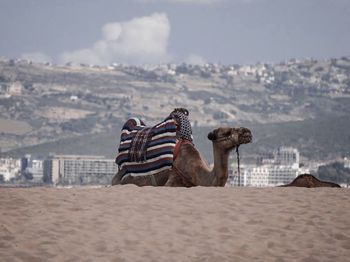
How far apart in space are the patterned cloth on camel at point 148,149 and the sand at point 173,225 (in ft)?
12.3

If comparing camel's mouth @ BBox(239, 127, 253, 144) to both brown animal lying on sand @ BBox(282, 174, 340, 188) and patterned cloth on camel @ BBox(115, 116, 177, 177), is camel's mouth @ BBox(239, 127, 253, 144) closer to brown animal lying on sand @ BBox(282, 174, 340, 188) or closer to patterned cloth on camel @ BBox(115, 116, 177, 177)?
brown animal lying on sand @ BBox(282, 174, 340, 188)

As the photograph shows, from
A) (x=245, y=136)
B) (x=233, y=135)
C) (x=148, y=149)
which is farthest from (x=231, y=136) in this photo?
(x=148, y=149)

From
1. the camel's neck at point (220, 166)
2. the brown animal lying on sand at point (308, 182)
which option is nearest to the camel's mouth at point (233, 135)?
the camel's neck at point (220, 166)

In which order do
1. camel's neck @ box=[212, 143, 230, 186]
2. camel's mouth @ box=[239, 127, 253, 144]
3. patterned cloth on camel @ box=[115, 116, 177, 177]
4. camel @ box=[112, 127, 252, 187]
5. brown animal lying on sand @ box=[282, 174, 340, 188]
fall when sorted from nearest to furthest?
brown animal lying on sand @ box=[282, 174, 340, 188]
camel's mouth @ box=[239, 127, 253, 144]
camel @ box=[112, 127, 252, 187]
camel's neck @ box=[212, 143, 230, 186]
patterned cloth on camel @ box=[115, 116, 177, 177]

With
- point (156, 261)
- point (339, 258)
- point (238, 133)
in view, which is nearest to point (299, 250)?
point (339, 258)

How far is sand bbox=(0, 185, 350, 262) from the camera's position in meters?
17.4

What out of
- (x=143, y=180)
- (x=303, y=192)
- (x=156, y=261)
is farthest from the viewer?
(x=143, y=180)

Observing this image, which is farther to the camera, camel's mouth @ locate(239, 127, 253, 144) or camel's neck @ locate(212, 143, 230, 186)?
camel's neck @ locate(212, 143, 230, 186)

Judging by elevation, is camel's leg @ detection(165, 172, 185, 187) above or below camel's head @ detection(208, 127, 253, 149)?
below

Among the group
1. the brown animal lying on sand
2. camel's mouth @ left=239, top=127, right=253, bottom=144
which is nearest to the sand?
the brown animal lying on sand

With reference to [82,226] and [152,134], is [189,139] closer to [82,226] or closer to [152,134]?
[152,134]

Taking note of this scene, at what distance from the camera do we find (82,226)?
18.3 m

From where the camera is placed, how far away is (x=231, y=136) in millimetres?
23453

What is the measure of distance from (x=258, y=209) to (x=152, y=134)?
6001mm
